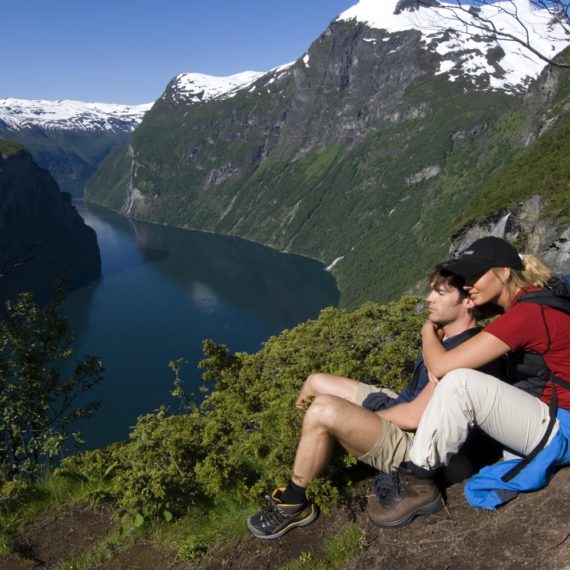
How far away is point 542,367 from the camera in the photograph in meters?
5.02

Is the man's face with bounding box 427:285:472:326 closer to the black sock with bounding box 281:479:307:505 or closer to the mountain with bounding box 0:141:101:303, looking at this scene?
the black sock with bounding box 281:479:307:505

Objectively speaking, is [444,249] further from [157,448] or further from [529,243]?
[157,448]

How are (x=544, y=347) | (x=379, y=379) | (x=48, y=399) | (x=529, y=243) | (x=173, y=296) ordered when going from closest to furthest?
(x=544, y=347) < (x=379, y=379) < (x=48, y=399) < (x=529, y=243) < (x=173, y=296)

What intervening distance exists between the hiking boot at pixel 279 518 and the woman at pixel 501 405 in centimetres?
66

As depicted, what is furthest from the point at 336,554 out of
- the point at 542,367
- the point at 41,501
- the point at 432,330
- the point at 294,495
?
the point at 41,501

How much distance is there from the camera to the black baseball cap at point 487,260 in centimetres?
526

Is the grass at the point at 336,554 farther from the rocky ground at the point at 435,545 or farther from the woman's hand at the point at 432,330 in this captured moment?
the woman's hand at the point at 432,330

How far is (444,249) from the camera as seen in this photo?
136000mm

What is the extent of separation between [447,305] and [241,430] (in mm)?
3618

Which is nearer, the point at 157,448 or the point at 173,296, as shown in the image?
the point at 157,448

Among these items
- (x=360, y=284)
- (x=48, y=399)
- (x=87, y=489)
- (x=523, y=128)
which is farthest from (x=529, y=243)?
(x=523, y=128)

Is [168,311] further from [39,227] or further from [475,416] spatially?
[475,416]

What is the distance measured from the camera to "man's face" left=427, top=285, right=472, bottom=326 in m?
5.57

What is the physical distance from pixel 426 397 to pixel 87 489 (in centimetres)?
479
